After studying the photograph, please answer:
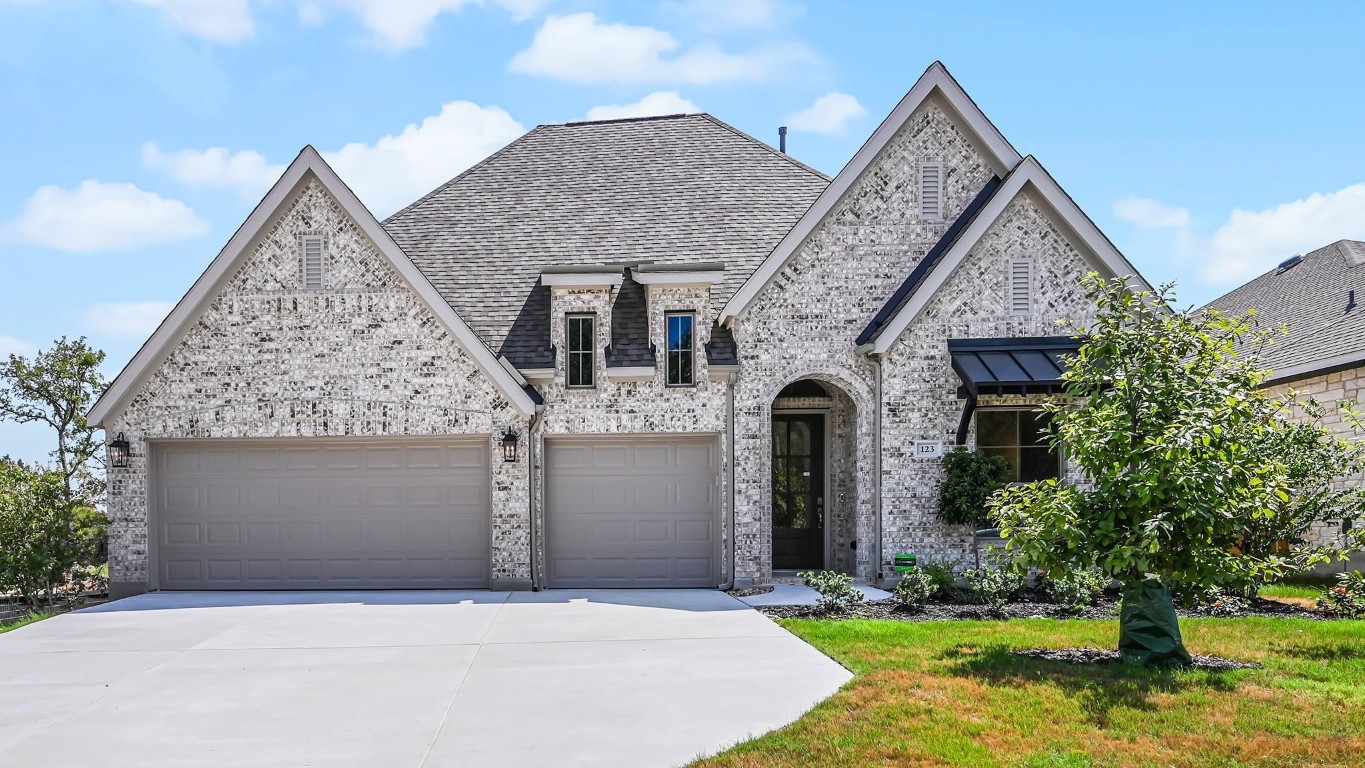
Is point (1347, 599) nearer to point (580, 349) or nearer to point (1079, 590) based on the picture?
point (1079, 590)

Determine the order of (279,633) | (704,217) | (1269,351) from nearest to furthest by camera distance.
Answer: (279,633) → (704,217) → (1269,351)

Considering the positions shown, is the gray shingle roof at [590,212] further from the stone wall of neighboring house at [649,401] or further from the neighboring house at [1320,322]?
the neighboring house at [1320,322]

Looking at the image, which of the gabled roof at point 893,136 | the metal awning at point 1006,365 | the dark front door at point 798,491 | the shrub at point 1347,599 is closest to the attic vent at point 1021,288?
the metal awning at point 1006,365

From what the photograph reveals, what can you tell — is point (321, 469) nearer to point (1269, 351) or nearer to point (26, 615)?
point (26, 615)

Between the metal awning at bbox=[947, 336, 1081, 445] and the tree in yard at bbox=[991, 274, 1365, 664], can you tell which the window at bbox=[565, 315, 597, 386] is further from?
the tree in yard at bbox=[991, 274, 1365, 664]

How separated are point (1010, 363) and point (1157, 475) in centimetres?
538

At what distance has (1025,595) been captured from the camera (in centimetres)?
1284

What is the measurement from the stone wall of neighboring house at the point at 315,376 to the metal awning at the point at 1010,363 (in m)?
6.51

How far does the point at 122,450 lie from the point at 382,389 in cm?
401

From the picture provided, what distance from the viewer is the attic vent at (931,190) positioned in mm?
14609

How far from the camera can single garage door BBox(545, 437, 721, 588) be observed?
1441cm

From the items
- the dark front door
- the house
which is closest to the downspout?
the house

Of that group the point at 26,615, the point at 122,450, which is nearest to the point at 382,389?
the point at 122,450

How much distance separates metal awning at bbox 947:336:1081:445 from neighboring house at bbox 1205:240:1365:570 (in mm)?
2896
